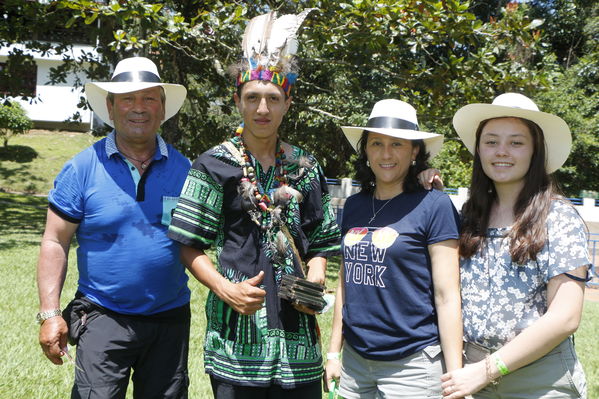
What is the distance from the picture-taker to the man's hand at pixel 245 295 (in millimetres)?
2463

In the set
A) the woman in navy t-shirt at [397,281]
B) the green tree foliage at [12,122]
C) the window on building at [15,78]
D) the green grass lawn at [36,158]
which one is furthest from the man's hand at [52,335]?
the green tree foliage at [12,122]

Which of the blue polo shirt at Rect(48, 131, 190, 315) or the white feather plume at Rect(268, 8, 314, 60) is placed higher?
the white feather plume at Rect(268, 8, 314, 60)

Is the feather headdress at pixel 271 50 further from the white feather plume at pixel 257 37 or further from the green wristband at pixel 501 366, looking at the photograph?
the green wristband at pixel 501 366

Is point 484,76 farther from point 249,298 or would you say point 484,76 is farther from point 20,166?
point 20,166

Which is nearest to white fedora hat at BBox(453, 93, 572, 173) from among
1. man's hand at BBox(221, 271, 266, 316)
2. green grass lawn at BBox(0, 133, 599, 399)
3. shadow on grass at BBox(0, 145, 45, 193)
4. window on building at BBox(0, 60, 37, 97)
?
man's hand at BBox(221, 271, 266, 316)

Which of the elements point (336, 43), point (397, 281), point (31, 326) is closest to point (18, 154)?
point (336, 43)

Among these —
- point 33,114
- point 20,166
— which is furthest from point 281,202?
point 33,114

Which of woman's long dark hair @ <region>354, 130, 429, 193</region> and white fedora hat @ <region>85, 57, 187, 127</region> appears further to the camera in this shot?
white fedora hat @ <region>85, 57, 187, 127</region>

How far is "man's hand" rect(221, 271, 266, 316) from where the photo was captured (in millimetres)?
2463

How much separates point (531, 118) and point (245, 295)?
1472 millimetres

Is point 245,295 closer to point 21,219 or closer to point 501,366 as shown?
point 501,366

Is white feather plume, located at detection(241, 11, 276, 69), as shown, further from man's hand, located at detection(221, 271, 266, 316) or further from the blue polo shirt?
man's hand, located at detection(221, 271, 266, 316)

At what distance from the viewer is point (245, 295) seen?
8.09ft

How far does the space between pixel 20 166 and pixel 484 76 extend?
63.1 feet
